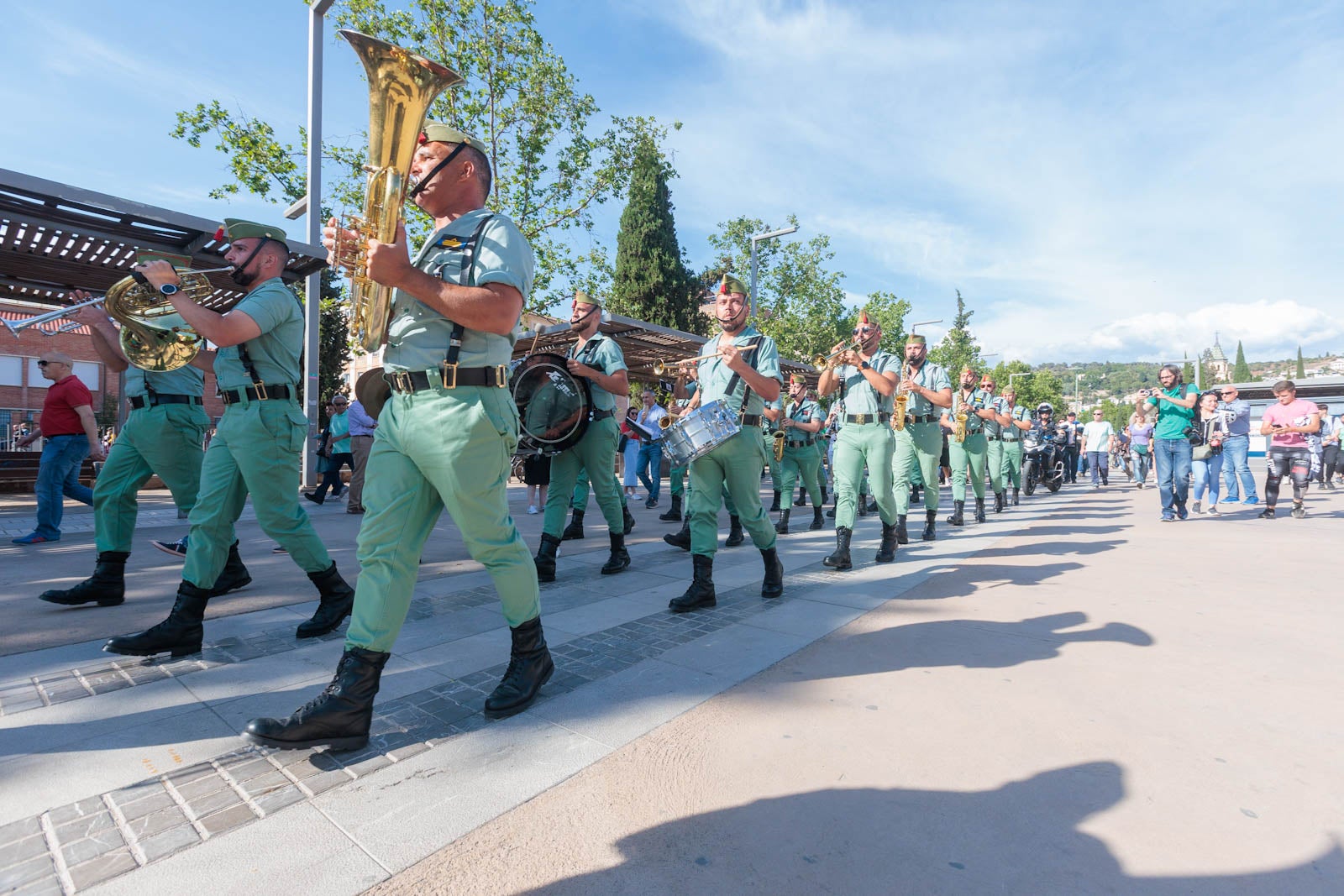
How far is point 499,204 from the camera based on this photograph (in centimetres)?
1565

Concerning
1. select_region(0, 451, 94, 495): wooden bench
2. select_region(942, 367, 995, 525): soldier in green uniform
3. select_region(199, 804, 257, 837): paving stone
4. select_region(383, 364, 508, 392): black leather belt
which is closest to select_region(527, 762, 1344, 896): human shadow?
select_region(199, 804, 257, 837): paving stone

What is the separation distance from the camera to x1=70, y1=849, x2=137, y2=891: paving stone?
1.65m

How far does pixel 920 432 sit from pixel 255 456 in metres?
6.16

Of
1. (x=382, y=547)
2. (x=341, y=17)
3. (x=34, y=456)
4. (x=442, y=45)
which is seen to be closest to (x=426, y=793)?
(x=382, y=547)

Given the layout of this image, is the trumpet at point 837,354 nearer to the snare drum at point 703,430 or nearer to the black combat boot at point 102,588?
the snare drum at point 703,430

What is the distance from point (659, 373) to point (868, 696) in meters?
3.45

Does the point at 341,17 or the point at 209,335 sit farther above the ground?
the point at 341,17

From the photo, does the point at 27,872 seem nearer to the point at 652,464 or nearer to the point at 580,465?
the point at 580,465

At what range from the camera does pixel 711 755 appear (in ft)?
7.52

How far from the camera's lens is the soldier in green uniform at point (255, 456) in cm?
316

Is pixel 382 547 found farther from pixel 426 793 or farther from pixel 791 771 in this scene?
pixel 791 771

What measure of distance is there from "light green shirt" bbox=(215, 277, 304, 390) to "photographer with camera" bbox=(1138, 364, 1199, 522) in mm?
9994

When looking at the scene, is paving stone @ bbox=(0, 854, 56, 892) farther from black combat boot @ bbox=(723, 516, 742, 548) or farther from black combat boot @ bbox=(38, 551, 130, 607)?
black combat boot @ bbox=(723, 516, 742, 548)

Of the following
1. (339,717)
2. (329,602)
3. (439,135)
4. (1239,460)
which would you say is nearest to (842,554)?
(329,602)
